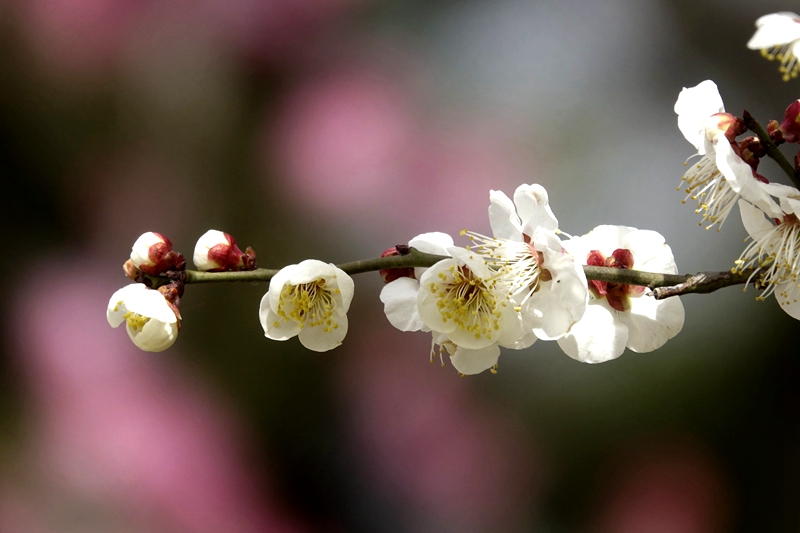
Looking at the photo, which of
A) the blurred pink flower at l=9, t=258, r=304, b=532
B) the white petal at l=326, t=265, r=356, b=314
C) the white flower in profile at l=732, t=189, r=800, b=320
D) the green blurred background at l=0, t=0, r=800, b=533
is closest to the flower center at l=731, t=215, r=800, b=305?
the white flower in profile at l=732, t=189, r=800, b=320

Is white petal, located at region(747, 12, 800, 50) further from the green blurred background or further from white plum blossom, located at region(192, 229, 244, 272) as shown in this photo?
the green blurred background

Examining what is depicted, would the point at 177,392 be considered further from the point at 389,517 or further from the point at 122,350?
the point at 389,517

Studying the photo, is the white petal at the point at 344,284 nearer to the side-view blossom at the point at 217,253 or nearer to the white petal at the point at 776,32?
the side-view blossom at the point at 217,253

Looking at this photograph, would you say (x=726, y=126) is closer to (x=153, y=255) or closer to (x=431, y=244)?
(x=431, y=244)

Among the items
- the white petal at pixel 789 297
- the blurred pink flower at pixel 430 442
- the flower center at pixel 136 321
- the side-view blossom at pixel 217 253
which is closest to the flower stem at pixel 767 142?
the white petal at pixel 789 297

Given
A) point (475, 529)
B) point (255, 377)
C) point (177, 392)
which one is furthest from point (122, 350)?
point (475, 529)

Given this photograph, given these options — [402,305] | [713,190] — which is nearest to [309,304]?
[402,305]

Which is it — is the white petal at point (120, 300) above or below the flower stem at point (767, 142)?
above
